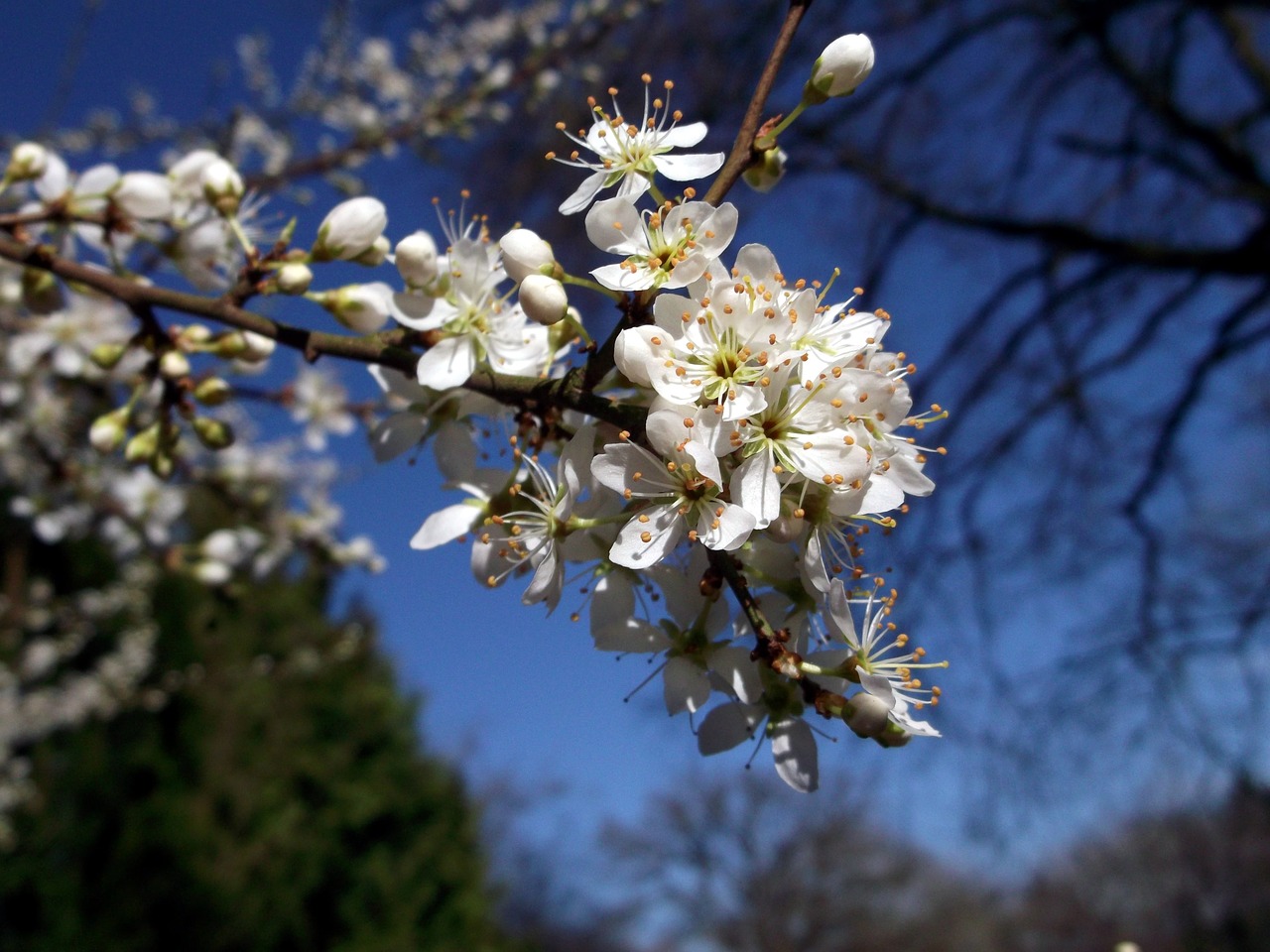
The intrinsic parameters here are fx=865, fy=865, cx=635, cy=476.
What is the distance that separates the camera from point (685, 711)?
861 millimetres

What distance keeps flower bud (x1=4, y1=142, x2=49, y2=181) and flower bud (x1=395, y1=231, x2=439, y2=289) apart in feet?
1.98

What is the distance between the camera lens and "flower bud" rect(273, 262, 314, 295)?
95 cm

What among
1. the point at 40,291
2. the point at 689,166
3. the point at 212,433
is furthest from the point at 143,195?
the point at 689,166

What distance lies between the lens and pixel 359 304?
0.96m

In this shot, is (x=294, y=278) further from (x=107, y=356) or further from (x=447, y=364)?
(x=107, y=356)

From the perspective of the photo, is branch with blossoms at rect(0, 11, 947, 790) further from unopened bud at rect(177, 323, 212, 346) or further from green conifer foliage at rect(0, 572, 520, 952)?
green conifer foliage at rect(0, 572, 520, 952)

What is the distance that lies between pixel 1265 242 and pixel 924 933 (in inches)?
722

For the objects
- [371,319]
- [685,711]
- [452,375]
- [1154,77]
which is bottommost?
[685,711]

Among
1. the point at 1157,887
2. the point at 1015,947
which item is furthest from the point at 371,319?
the point at 1015,947

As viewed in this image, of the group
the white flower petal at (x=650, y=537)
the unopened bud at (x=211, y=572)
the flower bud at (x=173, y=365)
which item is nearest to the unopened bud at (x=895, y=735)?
Answer: the white flower petal at (x=650, y=537)

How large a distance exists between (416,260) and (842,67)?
478 mm

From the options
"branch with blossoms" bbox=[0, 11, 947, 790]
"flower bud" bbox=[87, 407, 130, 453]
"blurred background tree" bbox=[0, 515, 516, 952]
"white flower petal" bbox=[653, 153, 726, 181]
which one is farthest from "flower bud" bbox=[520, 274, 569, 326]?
"blurred background tree" bbox=[0, 515, 516, 952]

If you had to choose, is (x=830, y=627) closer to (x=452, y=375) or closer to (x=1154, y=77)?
(x=452, y=375)

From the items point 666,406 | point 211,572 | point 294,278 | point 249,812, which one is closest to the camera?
point 666,406
